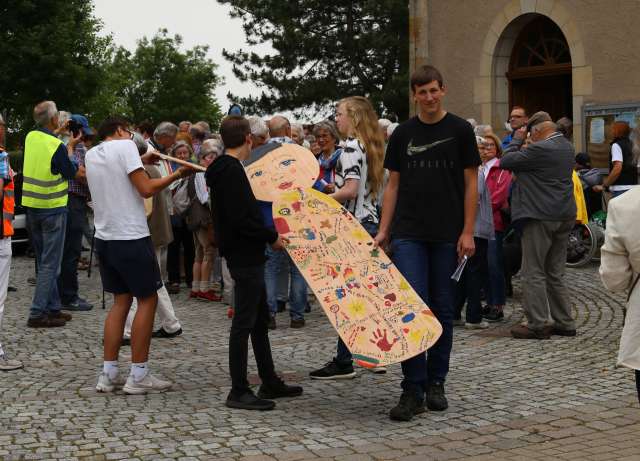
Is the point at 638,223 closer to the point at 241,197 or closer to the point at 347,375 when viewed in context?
the point at 241,197

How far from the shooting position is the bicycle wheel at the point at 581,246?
44.2 feet

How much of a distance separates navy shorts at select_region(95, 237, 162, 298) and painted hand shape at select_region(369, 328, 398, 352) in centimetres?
173

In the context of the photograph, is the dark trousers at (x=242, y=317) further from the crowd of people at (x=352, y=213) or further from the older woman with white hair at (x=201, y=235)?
the older woman with white hair at (x=201, y=235)

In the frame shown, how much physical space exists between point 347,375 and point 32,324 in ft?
13.3

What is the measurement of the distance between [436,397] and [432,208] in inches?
47.4

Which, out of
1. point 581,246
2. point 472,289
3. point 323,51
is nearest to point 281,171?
point 472,289

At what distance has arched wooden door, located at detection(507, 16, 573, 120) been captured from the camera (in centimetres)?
1817

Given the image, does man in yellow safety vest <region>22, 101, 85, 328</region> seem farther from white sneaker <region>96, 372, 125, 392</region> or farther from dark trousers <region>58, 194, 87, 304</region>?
white sneaker <region>96, 372, 125, 392</region>

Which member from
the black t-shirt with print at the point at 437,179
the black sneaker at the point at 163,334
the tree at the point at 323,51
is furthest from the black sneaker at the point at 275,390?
the tree at the point at 323,51

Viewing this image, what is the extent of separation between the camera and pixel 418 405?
629 cm

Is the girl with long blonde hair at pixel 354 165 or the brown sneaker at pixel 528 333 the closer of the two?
the girl with long blonde hair at pixel 354 165

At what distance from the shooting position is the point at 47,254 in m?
10.0

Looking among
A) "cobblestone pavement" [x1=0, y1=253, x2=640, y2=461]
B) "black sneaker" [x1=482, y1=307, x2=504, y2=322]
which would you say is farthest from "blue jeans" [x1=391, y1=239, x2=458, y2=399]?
"black sneaker" [x1=482, y1=307, x2=504, y2=322]

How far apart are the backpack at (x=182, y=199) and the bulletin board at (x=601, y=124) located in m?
7.27
